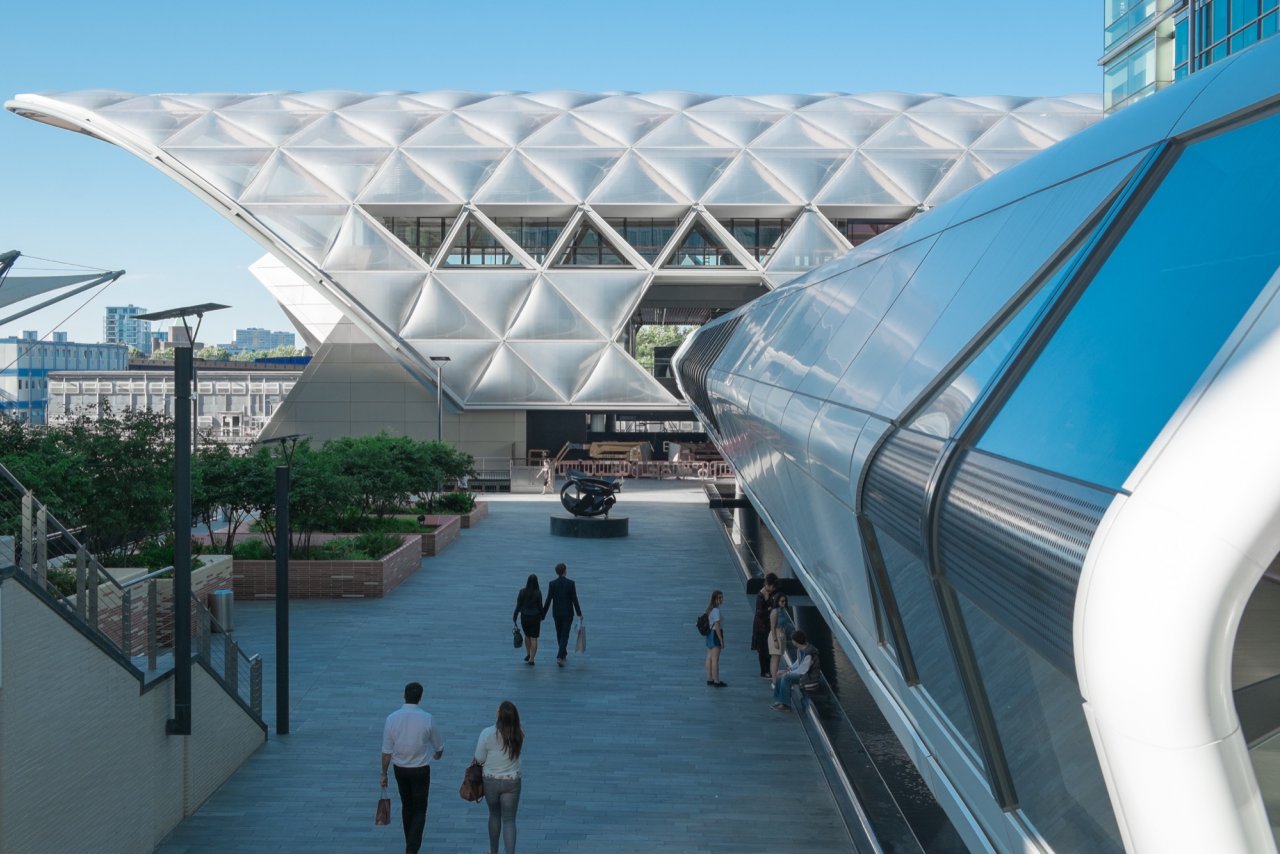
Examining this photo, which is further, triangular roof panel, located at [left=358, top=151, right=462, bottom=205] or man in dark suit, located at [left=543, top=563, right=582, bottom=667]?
triangular roof panel, located at [left=358, top=151, right=462, bottom=205]

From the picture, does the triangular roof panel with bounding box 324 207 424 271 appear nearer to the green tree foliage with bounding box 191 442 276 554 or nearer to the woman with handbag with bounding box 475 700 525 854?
the green tree foliage with bounding box 191 442 276 554

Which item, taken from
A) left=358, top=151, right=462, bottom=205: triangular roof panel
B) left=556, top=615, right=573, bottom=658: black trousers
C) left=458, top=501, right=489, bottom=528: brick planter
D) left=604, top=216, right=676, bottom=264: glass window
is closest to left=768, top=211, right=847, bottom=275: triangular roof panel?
left=604, top=216, right=676, bottom=264: glass window

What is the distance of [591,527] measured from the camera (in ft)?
97.2

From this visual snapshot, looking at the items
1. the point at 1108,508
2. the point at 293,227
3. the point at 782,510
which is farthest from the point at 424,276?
the point at 1108,508

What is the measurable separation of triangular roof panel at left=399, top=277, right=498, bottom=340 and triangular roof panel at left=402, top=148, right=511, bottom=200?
3519mm

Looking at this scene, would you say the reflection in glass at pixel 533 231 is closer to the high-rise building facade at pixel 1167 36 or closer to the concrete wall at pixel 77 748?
the high-rise building facade at pixel 1167 36

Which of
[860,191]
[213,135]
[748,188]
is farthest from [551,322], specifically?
[213,135]

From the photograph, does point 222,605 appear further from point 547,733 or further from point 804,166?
point 804,166

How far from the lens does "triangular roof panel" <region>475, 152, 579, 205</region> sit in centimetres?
4338

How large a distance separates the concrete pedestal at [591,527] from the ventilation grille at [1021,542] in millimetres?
26313

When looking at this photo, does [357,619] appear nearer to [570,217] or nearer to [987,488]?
[987,488]

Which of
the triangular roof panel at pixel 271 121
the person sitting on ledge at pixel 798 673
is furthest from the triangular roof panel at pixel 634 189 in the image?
the person sitting on ledge at pixel 798 673

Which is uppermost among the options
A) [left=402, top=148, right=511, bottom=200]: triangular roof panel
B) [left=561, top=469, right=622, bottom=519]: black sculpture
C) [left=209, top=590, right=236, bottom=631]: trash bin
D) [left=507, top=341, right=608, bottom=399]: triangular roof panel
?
[left=402, top=148, right=511, bottom=200]: triangular roof panel

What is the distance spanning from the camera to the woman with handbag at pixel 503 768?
845 centimetres
